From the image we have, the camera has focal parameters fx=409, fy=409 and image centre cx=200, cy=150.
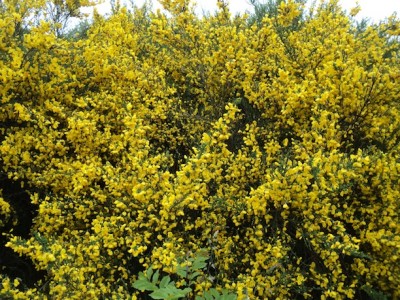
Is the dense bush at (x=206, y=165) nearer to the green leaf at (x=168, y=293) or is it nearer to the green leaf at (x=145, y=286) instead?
the green leaf at (x=145, y=286)

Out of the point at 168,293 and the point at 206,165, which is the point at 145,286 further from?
the point at 206,165

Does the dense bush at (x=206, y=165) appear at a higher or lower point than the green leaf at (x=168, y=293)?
higher

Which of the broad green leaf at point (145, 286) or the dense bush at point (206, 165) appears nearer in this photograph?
the broad green leaf at point (145, 286)

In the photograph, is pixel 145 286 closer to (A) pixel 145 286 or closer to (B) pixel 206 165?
(A) pixel 145 286

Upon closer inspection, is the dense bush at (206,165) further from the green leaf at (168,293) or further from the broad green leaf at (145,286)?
the green leaf at (168,293)

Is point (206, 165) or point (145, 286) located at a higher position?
point (206, 165)

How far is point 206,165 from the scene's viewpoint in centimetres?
273

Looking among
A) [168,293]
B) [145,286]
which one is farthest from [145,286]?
[168,293]

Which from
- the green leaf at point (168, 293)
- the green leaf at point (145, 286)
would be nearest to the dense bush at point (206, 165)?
the green leaf at point (145, 286)

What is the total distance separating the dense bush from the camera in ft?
8.21

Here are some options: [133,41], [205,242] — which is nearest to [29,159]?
[205,242]

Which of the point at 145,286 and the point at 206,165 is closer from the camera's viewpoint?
the point at 145,286

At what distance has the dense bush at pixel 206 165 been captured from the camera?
2.50m

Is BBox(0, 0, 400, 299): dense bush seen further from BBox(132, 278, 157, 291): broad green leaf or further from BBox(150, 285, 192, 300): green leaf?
BBox(150, 285, 192, 300): green leaf
